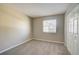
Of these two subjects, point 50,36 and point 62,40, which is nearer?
point 62,40

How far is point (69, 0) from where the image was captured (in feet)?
3.01

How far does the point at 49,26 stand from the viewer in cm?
630

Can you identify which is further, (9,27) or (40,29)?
(40,29)

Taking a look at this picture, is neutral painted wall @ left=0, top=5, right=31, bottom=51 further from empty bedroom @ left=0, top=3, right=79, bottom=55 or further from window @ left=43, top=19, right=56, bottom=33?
window @ left=43, top=19, right=56, bottom=33

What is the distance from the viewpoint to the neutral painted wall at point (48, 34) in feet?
18.1

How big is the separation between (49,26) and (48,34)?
2.13 feet

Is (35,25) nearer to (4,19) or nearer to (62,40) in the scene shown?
(62,40)

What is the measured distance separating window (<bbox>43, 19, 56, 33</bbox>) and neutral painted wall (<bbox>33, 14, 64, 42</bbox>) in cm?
25

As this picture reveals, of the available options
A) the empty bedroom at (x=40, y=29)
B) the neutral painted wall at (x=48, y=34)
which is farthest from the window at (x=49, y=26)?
the neutral painted wall at (x=48, y=34)

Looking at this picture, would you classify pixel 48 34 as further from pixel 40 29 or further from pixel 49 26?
pixel 40 29

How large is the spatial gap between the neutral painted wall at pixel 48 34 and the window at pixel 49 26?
0.25 metres

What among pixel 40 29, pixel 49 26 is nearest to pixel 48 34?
pixel 49 26

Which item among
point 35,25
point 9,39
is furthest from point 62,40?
point 9,39

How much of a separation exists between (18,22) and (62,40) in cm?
322
